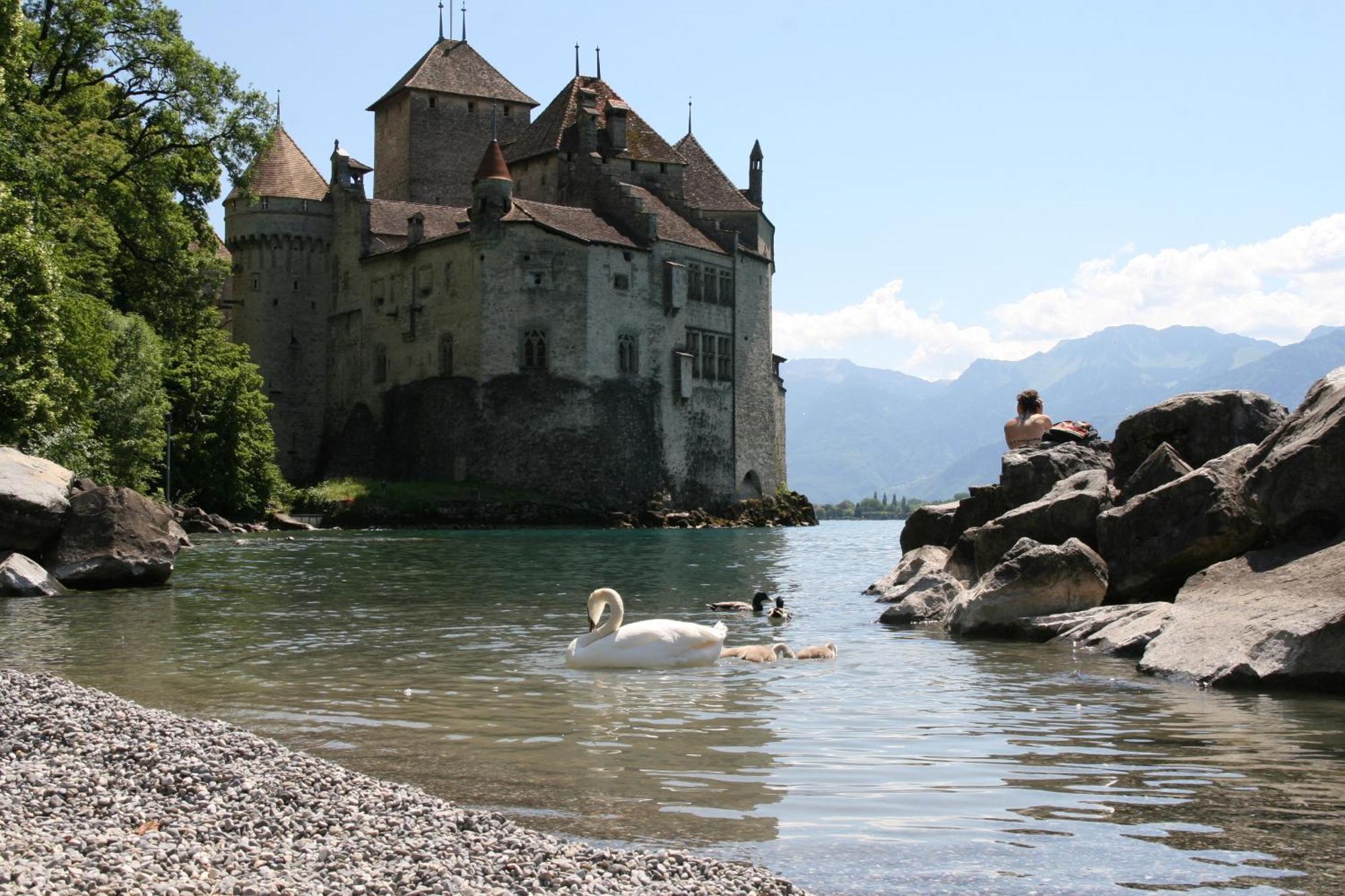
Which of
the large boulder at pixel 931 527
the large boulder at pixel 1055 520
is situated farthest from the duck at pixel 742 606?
the large boulder at pixel 931 527

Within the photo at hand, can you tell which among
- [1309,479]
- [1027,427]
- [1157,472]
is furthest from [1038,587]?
[1027,427]

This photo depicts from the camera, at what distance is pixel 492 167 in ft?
237

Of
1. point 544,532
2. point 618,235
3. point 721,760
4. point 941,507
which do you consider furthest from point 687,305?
point 721,760

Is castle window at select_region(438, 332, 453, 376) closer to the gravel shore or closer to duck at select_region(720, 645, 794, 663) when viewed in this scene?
duck at select_region(720, 645, 794, 663)

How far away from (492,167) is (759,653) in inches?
2339

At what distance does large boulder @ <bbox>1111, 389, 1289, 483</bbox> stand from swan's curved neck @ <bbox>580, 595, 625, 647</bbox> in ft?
29.8

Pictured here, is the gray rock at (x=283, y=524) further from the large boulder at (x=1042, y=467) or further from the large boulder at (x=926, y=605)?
the large boulder at (x=926, y=605)

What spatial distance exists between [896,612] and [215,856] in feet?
47.8

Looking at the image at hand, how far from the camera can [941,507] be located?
28094 mm

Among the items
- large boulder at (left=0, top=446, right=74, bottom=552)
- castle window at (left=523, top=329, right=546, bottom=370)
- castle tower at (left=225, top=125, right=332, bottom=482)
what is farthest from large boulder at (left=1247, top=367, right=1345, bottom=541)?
castle tower at (left=225, top=125, right=332, bottom=482)

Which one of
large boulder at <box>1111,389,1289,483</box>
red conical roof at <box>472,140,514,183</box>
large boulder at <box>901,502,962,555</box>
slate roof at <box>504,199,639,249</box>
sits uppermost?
red conical roof at <box>472,140,514,183</box>

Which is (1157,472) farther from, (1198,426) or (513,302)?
(513,302)

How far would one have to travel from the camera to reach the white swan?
15.0 m

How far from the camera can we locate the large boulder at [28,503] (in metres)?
23.6
